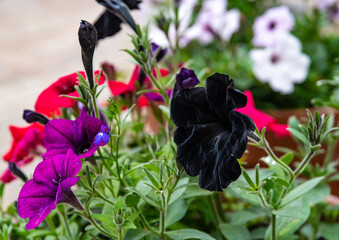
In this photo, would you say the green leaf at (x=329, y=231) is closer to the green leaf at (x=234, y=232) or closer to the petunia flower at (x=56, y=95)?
the green leaf at (x=234, y=232)

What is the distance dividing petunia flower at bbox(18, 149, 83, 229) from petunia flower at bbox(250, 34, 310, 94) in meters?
0.87

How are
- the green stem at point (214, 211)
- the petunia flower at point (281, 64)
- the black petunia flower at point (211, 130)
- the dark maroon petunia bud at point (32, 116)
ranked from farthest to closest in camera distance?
1. the petunia flower at point (281, 64)
2. the green stem at point (214, 211)
3. the dark maroon petunia bud at point (32, 116)
4. the black petunia flower at point (211, 130)

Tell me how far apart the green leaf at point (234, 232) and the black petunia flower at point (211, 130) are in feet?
0.56

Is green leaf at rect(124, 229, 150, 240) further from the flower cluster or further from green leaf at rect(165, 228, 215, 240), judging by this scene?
the flower cluster

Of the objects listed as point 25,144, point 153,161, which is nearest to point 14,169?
point 25,144

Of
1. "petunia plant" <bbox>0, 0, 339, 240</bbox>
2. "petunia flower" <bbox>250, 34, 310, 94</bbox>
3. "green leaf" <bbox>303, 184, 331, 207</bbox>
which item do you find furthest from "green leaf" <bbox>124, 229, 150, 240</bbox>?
"petunia flower" <bbox>250, 34, 310, 94</bbox>

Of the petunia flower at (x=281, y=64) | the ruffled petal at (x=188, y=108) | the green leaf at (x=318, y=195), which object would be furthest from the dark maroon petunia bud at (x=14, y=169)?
the petunia flower at (x=281, y=64)

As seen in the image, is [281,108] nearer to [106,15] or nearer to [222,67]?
[222,67]

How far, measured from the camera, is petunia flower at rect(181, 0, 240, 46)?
4.23ft

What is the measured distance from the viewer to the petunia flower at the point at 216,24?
129 centimetres

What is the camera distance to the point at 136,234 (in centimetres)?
47

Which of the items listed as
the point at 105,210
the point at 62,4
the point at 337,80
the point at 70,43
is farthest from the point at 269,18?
the point at 62,4

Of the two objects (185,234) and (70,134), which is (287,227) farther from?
(70,134)

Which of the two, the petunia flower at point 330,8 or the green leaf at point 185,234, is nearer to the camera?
the green leaf at point 185,234
